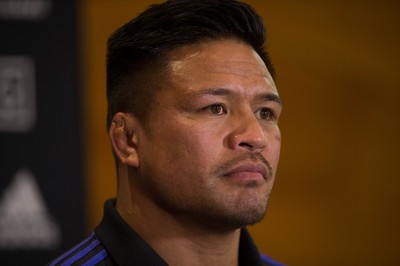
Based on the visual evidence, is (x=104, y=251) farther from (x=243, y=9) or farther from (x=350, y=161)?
(x=350, y=161)

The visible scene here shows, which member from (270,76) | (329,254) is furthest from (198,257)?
(329,254)

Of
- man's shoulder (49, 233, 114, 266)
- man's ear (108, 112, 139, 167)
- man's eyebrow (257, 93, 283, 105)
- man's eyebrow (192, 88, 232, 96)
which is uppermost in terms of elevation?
man's eyebrow (192, 88, 232, 96)

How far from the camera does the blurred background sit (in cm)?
279

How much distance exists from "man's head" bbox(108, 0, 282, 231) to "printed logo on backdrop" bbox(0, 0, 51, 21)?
1.23 m

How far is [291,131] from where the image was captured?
9.80 ft

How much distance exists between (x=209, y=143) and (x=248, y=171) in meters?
0.10

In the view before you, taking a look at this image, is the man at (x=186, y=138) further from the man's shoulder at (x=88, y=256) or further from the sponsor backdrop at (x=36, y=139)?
the sponsor backdrop at (x=36, y=139)

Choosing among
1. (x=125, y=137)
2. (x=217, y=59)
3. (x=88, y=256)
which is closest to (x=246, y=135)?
(x=217, y=59)

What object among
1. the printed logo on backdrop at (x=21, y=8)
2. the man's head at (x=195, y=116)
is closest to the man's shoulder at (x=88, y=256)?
the man's head at (x=195, y=116)

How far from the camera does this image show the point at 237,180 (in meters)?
1.48

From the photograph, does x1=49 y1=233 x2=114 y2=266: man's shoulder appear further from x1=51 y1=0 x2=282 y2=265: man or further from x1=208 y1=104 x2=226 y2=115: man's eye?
x1=208 y1=104 x2=226 y2=115: man's eye

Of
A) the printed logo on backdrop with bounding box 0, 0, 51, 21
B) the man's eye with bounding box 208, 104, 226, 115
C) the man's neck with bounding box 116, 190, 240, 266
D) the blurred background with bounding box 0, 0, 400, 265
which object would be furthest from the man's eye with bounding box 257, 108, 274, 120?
the printed logo on backdrop with bounding box 0, 0, 51, 21

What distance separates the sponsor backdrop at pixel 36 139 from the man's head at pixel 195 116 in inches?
47.0

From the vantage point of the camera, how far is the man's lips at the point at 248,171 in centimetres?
148
